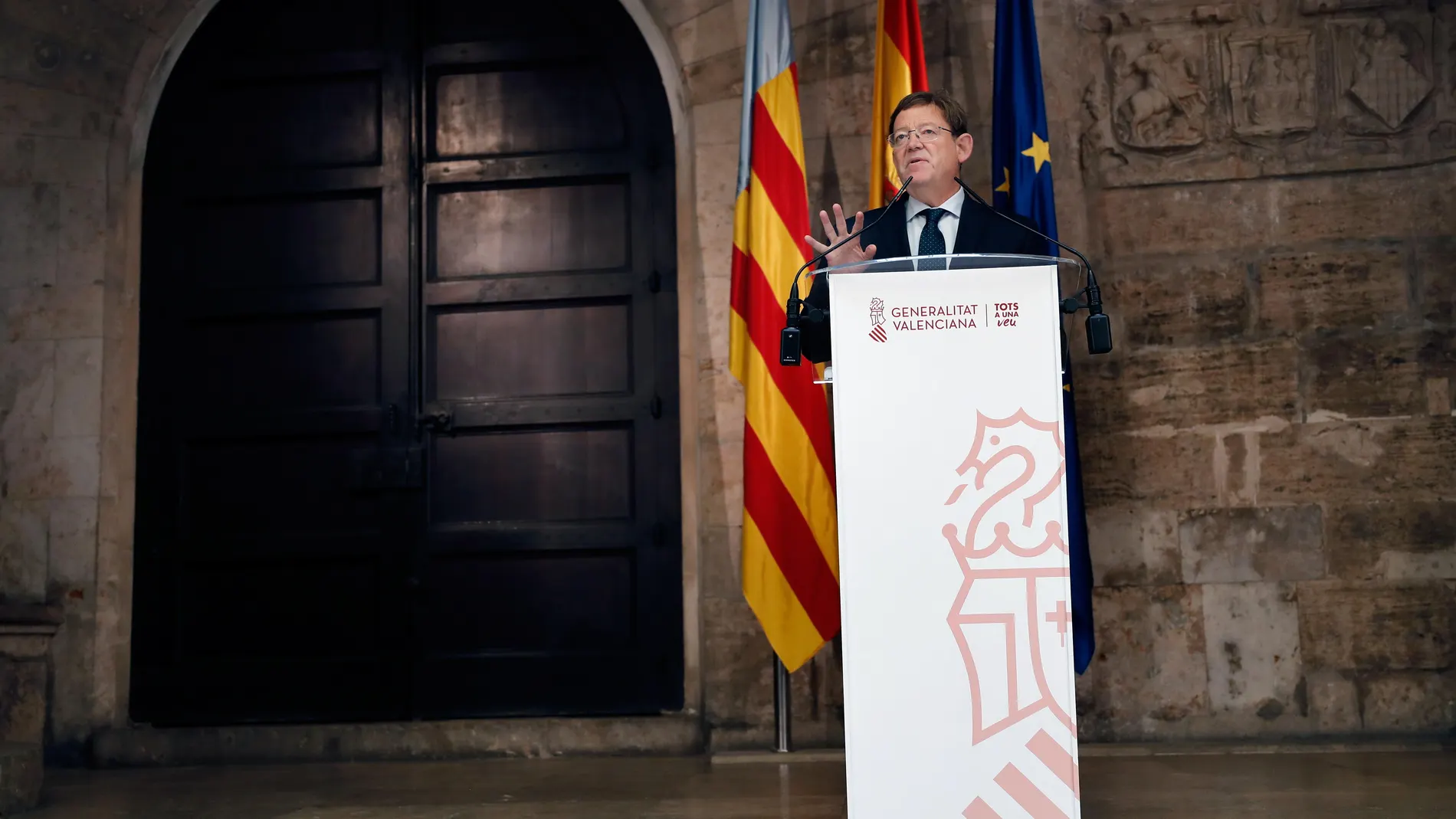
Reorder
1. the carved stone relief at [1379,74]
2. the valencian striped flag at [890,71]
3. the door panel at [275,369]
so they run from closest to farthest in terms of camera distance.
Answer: the valencian striped flag at [890,71] < the carved stone relief at [1379,74] < the door panel at [275,369]

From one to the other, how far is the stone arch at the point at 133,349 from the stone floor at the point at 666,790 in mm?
486

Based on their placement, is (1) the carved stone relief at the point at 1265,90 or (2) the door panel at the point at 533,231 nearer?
(1) the carved stone relief at the point at 1265,90

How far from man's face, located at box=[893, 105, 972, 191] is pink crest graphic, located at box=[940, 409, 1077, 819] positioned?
0.86 metres

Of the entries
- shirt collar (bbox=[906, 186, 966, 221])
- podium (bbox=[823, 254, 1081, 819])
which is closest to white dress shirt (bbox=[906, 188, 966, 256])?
shirt collar (bbox=[906, 186, 966, 221])

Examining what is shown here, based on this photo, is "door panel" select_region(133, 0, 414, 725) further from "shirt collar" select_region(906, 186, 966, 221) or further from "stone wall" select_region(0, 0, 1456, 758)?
"shirt collar" select_region(906, 186, 966, 221)

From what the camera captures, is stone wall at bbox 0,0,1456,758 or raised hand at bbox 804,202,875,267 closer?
raised hand at bbox 804,202,875,267

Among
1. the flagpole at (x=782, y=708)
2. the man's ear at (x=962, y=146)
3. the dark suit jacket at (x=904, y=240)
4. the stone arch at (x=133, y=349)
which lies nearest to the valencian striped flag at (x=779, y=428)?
the flagpole at (x=782, y=708)

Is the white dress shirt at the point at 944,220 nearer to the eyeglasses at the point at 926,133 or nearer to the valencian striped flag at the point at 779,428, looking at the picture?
the eyeglasses at the point at 926,133

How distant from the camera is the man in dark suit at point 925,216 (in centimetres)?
290

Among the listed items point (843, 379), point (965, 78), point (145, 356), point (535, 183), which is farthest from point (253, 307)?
point (843, 379)

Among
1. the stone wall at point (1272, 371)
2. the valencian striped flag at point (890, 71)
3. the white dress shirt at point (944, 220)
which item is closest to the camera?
the white dress shirt at point (944, 220)

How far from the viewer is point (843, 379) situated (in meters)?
2.28

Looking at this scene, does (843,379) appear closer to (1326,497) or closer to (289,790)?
(289,790)

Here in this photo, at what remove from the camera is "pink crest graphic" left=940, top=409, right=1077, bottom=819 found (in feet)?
7.18
